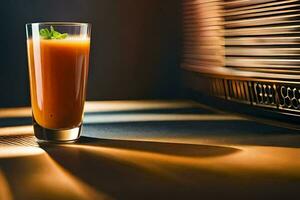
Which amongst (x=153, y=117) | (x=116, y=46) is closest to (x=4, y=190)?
(x=153, y=117)

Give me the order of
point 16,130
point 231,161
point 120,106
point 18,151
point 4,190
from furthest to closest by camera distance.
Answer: point 120,106
point 16,130
point 18,151
point 231,161
point 4,190

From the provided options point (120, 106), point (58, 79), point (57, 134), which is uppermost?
point (58, 79)

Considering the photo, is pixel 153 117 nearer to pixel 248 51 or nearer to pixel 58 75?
pixel 248 51

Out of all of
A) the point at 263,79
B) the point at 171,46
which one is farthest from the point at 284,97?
the point at 171,46

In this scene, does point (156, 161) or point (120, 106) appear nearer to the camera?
point (156, 161)

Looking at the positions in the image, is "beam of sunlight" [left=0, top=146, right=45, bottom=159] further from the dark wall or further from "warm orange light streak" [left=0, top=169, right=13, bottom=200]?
the dark wall

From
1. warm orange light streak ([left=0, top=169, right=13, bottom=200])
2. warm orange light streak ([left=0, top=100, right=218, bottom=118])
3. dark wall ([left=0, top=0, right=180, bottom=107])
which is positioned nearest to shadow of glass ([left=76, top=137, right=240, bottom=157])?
warm orange light streak ([left=0, top=169, right=13, bottom=200])

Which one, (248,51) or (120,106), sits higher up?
(248,51)

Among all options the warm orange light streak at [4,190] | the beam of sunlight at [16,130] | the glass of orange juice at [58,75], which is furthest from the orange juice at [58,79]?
the warm orange light streak at [4,190]

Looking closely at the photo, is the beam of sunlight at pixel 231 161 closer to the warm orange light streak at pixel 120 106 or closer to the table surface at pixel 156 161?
the table surface at pixel 156 161
